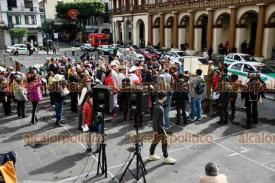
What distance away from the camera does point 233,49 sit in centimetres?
2800

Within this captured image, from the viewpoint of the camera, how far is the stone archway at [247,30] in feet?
91.5

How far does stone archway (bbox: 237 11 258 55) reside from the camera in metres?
27.9

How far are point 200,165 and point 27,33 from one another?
55305mm

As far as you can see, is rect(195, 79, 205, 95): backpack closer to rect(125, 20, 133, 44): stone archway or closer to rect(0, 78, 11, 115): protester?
rect(0, 78, 11, 115): protester

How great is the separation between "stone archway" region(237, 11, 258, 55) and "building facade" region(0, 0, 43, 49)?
3866 cm

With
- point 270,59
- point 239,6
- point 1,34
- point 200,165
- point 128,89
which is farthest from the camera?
point 1,34

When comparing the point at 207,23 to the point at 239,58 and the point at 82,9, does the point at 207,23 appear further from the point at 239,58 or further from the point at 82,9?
the point at 82,9

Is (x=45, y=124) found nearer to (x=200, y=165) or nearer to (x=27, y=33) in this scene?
(x=200, y=165)

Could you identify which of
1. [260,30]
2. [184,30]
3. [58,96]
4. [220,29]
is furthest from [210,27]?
[58,96]

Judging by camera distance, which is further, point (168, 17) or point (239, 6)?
point (168, 17)

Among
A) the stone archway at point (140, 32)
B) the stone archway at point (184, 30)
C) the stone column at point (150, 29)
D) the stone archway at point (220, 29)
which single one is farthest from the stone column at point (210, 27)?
the stone archway at point (140, 32)

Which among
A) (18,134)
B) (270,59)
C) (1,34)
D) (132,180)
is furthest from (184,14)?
(1,34)

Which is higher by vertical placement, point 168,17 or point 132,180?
point 168,17

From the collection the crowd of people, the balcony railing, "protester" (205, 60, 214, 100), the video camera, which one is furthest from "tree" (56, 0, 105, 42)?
the video camera
